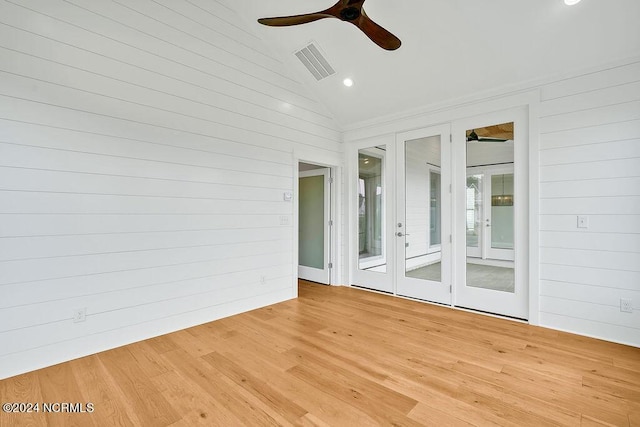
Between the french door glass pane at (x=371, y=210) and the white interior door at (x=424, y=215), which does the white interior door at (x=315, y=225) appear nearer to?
the french door glass pane at (x=371, y=210)

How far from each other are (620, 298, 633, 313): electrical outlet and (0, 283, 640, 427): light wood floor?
35cm

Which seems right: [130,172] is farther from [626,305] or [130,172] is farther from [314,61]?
[626,305]

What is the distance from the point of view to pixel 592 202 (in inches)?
124

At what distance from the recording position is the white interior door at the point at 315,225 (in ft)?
18.1

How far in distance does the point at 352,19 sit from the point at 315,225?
3721 mm

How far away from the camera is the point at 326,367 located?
256 cm

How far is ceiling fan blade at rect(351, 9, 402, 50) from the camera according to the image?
101 inches

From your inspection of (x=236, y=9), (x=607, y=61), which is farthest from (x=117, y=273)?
(x=607, y=61)

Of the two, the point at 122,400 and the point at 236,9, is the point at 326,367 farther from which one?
the point at 236,9

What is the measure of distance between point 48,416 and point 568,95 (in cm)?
533

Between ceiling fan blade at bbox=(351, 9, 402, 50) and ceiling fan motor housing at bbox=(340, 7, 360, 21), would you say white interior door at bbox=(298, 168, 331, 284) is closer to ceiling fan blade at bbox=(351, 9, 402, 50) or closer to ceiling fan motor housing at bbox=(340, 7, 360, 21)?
ceiling fan blade at bbox=(351, 9, 402, 50)

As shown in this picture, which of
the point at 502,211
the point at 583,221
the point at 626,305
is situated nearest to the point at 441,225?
the point at 502,211

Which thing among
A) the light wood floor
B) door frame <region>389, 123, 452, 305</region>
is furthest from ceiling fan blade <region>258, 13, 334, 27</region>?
the light wood floor

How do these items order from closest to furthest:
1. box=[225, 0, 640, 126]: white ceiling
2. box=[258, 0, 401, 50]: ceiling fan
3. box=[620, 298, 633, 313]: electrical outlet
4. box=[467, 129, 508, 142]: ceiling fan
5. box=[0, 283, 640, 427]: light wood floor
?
box=[0, 283, 640, 427]: light wood floor < box=[258, 0, 401, 50]: ceiling fan < box=[225, 0, 640, 126]: white ceiling < box=[620, 298, 633, 313]: electrical outlet < box=[467, 129, 508, 142]: ceiling fan
